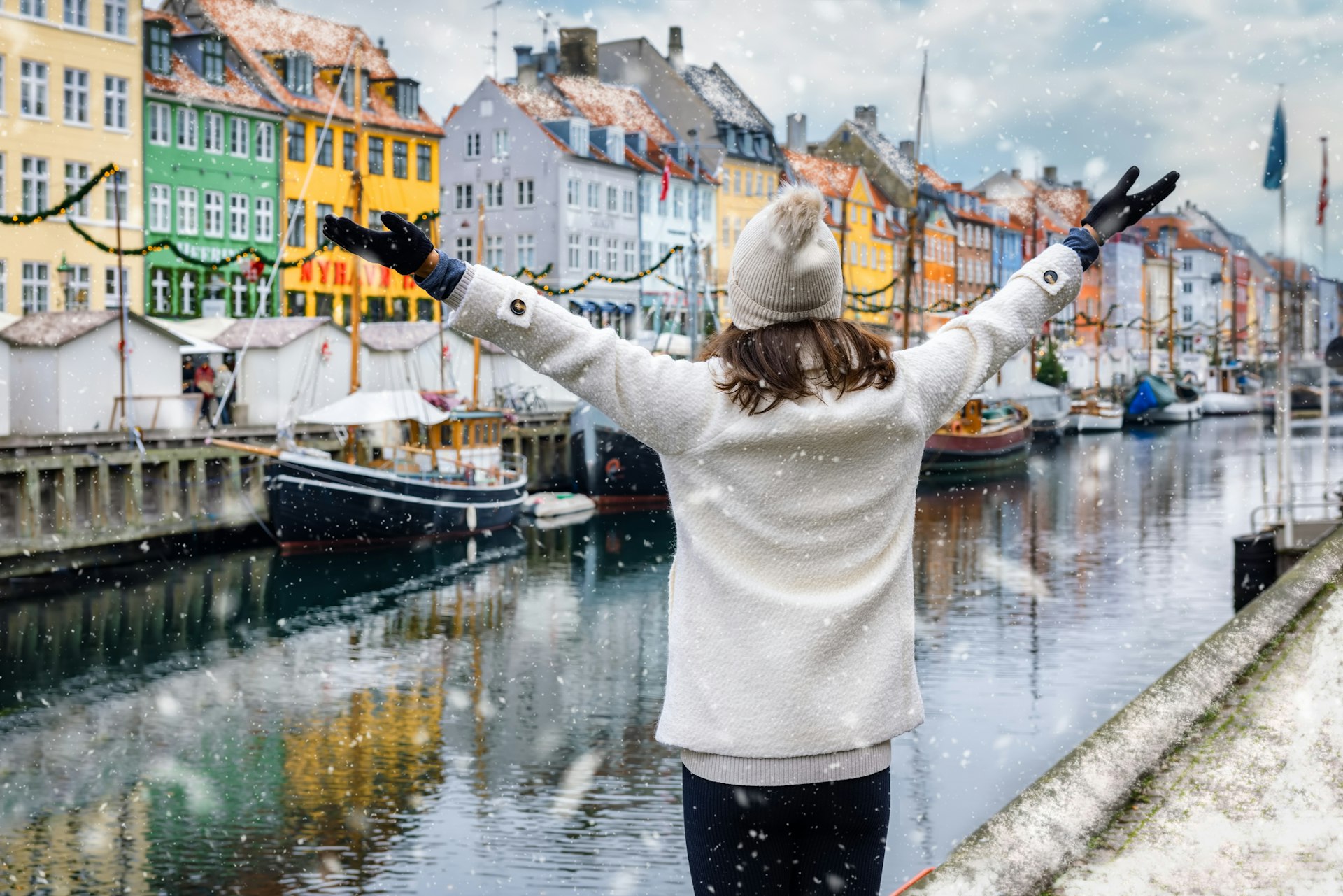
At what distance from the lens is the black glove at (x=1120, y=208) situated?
9.51ft

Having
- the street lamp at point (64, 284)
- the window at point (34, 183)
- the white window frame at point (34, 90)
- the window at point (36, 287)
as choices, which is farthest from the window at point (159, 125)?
the window at point (36, 287)

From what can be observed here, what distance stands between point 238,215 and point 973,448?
21.7 metres

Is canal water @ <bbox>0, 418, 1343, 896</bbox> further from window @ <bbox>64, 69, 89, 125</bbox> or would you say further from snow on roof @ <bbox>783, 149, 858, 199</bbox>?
snow on roof @ <bbox>783, 149, 858, 199</bbox>

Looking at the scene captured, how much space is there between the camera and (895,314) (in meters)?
64.7

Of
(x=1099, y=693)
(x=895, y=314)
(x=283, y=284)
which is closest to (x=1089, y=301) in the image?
(x=895, y=314)

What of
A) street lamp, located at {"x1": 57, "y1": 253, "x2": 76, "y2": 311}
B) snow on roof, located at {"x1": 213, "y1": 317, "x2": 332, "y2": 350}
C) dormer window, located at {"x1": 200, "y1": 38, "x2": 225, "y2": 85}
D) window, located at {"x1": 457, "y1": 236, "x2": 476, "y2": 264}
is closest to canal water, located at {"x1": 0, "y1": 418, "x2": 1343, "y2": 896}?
snow on roof, located at {"x1": 213, "y1": 317, "x2": 332, "y2": 350}

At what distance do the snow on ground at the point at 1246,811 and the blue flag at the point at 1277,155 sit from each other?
1770cm

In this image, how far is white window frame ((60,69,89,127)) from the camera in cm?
3812

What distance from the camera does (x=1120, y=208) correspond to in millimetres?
2914

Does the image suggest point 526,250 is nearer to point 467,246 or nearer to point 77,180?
point 467,246

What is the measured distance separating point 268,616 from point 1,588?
399 centimetres

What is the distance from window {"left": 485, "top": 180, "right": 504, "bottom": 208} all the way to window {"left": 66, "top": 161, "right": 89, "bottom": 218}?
17.8 metres

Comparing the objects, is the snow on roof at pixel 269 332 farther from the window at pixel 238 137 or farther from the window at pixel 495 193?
the window at pixel 495 193

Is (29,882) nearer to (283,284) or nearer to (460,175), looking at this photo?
(283,284)
